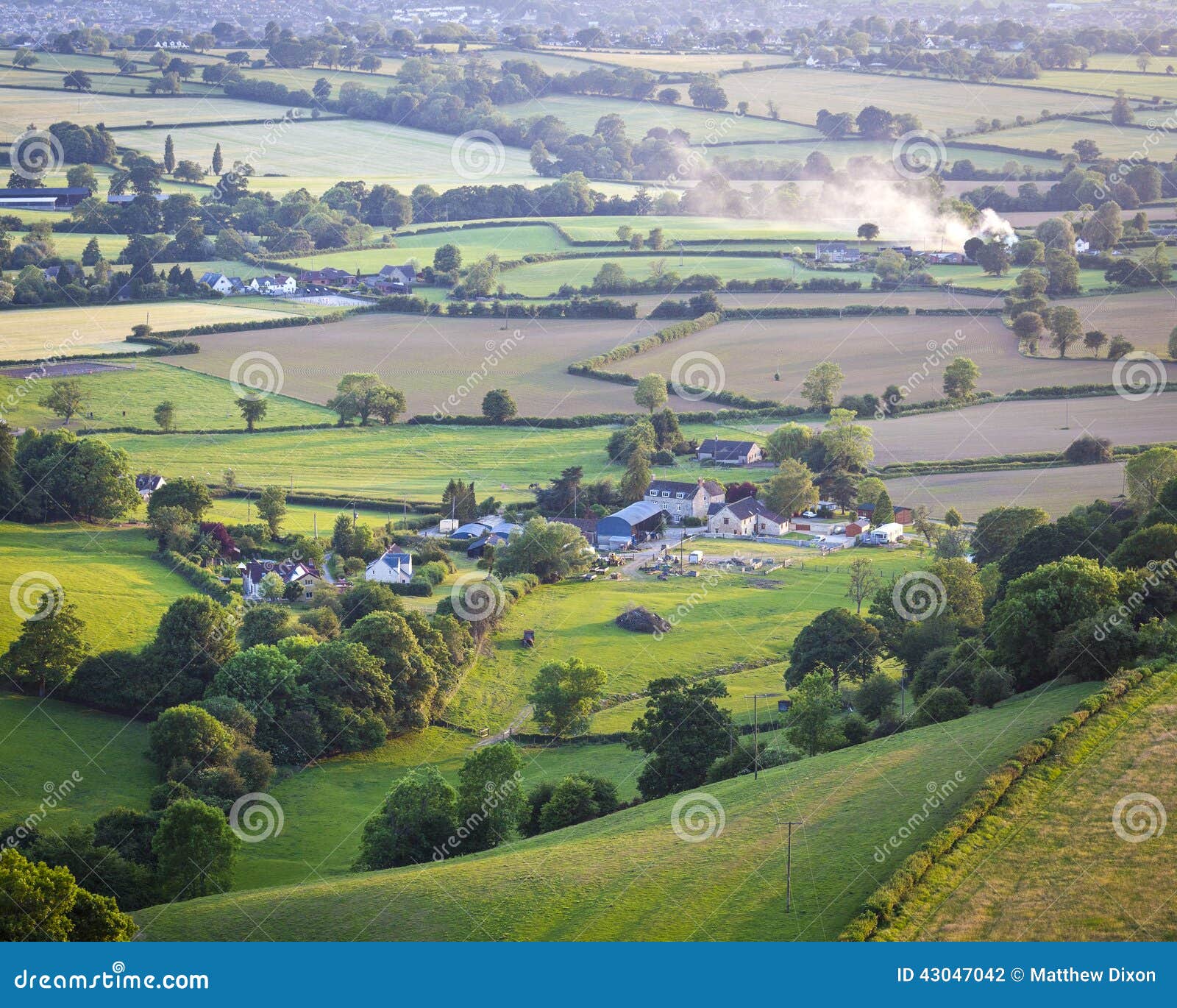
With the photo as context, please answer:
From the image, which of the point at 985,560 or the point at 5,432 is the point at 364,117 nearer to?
the point at 5,432

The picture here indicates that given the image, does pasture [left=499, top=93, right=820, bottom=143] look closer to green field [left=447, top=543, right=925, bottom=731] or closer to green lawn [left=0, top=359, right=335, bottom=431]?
green lawn [left=0, top=359, right=335, bottom=431]

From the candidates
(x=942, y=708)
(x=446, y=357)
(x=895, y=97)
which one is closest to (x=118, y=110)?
(x=446, y=357)

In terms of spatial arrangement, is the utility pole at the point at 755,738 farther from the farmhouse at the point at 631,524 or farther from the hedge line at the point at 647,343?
the hedge line at the point at 647,343

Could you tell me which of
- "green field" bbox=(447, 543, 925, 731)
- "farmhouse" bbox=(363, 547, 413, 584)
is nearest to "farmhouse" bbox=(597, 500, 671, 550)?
"green field" bbox=(447, 543, 925, 731)

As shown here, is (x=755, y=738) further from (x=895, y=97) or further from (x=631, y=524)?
(x=895, y=97)

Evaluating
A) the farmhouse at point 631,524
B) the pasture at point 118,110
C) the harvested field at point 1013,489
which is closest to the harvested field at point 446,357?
the farmhouse at point 631,524
